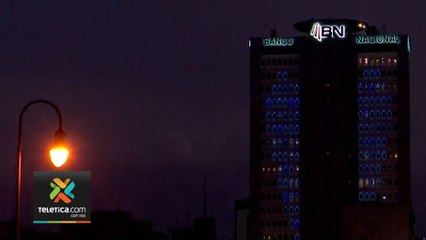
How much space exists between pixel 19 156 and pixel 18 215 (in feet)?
8.65

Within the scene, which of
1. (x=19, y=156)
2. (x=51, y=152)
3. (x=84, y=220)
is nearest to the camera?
(x=51, y=152)

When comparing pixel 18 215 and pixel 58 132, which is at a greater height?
pixel 58 132

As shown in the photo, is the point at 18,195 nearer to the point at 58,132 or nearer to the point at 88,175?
the point at 58,132

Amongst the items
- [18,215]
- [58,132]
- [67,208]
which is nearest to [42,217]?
[67,208]

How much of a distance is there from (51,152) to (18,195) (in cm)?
460

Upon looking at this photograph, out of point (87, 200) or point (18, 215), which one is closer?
point (18, 215)

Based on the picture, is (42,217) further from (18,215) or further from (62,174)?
(18,215)

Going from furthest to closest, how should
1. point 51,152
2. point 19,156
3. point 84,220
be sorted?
point 84,220 < point 19,156 < point 51,152

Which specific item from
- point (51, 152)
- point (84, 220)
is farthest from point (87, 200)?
point (51, 152)

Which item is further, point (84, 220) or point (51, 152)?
point (84, 220)

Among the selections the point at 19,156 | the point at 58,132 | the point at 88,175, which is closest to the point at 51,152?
the point at 58,132

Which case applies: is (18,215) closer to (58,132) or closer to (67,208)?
(58,132)

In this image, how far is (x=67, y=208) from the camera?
2448 inches

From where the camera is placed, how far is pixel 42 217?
204ft
